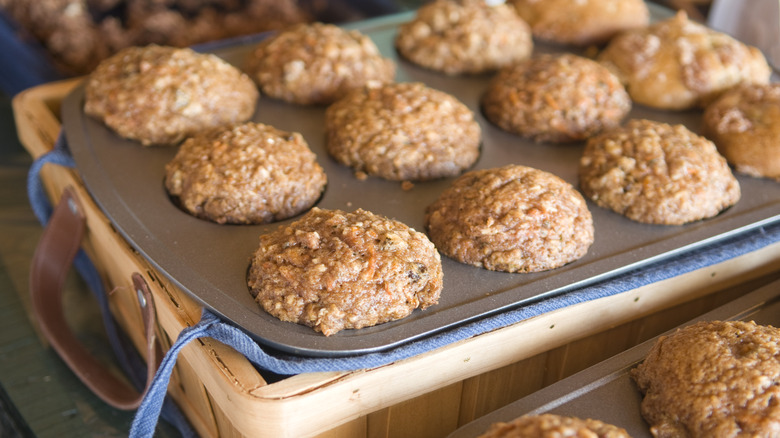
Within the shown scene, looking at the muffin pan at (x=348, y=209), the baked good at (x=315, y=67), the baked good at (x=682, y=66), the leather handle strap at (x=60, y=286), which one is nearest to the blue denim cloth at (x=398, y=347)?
the muffin pan at (x=348, y=209)

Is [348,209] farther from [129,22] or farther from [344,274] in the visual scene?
[129,22]

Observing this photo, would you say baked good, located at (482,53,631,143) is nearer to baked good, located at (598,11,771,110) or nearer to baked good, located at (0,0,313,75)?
baked good, located at (598,11,771,110)

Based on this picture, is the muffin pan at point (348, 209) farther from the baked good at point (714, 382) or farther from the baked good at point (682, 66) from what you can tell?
the baked good at point (714, 382)

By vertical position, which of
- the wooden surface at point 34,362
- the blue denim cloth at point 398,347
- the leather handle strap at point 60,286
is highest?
the blue denim cloth at point 398,347

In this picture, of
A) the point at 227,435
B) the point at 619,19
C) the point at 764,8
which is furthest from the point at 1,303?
the point at 764,8

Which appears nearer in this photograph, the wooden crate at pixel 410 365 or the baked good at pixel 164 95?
the wooden crate at pixel 410 365

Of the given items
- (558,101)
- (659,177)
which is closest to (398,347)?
(659,177)

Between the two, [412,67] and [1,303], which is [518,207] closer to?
[412,67]
